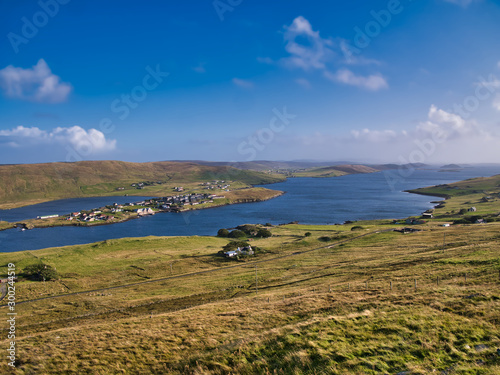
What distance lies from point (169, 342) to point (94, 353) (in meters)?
3.97

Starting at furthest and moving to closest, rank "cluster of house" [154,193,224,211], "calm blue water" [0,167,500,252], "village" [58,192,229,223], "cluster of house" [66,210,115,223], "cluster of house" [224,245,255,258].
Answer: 1. "cluster of house" [154,193,224,211]
2. "village" [58,192,229,223]
3. "cluster of house" [66,210,115,223]
4. "calm blue water" [0,167,500,252]
5. "cluster of house" [224,245,255,258]

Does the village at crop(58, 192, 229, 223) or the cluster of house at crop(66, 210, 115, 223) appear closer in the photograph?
the cluster of house at crop(66, 210, 115, 223)

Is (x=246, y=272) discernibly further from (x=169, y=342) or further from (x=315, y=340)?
(x=315, y=340)

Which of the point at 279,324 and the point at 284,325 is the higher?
the point at 284,325

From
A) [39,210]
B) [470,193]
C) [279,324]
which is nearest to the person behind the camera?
[279,324]

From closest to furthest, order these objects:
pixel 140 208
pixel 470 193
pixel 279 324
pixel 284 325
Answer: pixel 284 325 < pixel 279 324 < pixel 140 208 < pixel 470 193

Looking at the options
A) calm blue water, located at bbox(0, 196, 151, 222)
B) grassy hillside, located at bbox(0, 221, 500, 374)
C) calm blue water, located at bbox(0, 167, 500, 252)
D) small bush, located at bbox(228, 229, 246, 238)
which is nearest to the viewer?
grassy hillside, located at bbox(0, 221, 500, 374)

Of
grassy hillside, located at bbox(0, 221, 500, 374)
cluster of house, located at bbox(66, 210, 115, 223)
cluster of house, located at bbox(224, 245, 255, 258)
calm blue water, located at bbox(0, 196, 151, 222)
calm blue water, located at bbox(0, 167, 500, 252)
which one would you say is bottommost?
calm blue water, located at bbox(0, 167, 500, 252)

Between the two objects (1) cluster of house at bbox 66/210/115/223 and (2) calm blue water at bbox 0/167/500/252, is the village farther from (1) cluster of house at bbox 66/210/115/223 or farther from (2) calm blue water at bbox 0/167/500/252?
(2) calm blue water at bbox 0/167/500/252

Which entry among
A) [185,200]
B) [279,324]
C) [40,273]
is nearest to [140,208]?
[185,200]

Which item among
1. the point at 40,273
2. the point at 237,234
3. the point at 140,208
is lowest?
the point at 237,234

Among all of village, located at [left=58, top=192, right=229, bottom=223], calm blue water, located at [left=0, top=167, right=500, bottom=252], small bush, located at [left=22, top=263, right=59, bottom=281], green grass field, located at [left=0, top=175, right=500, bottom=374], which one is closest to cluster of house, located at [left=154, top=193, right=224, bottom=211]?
village, located at [left=58, top=192, right=229, bottom=223]

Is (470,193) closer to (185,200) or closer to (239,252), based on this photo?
(239,252)

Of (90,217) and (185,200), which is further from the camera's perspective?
(185,200)
